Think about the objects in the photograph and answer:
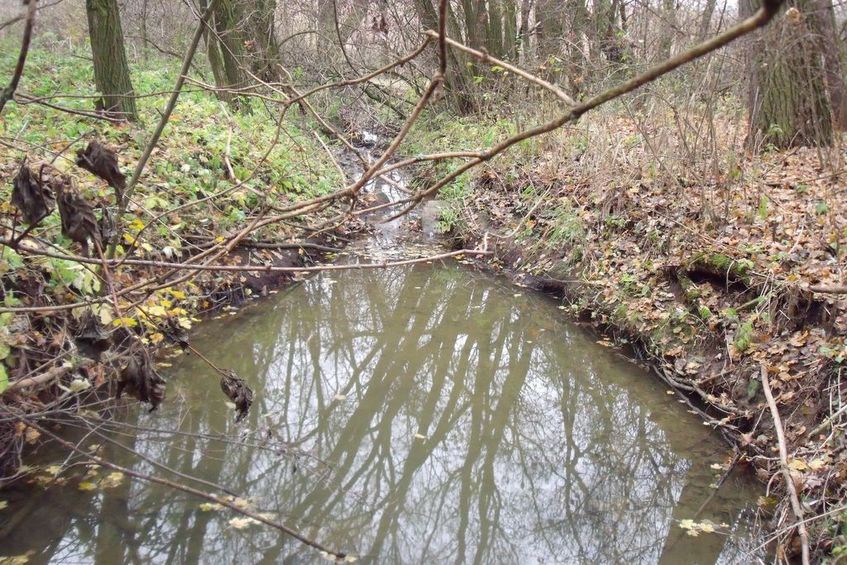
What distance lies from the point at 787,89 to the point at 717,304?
9.39 ft

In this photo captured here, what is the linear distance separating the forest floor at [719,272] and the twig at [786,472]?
0.06m

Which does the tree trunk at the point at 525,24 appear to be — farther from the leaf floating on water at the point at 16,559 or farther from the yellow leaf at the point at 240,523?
the leaf floating on water at the point at 16,559

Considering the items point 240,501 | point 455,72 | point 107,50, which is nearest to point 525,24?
point 455,72

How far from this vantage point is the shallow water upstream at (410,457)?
382 centimetres

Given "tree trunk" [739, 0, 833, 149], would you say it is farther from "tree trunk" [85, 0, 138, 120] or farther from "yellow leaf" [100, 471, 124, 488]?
"tree trunk" [85, 0, 138, 120]

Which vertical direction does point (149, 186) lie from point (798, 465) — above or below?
above

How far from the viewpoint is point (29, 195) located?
229 centimetres

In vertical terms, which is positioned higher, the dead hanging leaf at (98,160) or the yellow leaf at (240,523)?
the dead hanging leaf at (98,160)

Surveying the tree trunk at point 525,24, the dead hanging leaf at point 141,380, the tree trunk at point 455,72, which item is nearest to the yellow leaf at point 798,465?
the dead hanging leaf at point 141,380

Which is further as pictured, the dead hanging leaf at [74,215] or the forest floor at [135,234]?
the forest floor at [135,234]

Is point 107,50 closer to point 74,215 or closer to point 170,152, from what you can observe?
point 170,152

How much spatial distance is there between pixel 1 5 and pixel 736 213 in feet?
63.9

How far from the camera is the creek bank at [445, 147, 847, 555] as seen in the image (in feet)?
13.7

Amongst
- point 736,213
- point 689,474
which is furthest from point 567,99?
point 736,213
